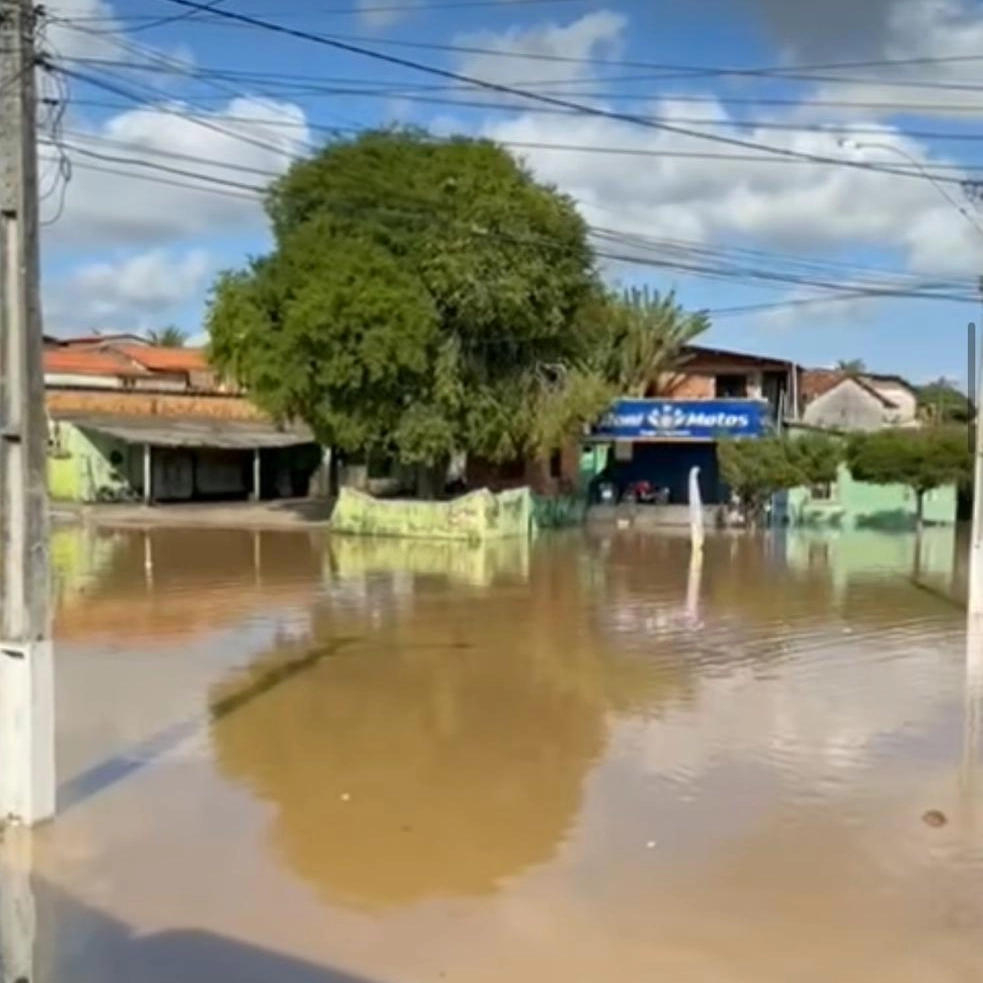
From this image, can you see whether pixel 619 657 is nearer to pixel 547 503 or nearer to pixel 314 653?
pixel 314 653

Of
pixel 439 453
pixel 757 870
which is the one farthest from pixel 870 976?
pixel 439 453

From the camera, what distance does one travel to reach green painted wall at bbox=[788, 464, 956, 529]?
44.7 m

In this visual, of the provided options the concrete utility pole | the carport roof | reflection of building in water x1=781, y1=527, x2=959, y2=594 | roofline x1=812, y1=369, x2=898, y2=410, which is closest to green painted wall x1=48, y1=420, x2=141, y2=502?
the carport roof

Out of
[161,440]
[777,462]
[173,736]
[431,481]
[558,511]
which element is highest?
[161,440]

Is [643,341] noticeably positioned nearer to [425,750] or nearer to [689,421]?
[689,421]

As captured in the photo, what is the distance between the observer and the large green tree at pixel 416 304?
118 ft

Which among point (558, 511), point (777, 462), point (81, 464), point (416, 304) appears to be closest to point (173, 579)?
point (416, 304)

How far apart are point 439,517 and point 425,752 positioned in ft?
78.6

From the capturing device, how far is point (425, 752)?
38.9 ft

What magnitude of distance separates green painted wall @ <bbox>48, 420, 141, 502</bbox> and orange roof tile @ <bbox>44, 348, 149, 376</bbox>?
305 inches

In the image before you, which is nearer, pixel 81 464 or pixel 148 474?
pixel 148 474

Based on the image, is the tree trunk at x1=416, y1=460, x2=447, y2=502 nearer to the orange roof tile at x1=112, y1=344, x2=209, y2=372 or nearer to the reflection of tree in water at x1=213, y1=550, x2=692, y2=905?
the reflection of tree in water at x1=213, y1=550, x2=692, y2=905

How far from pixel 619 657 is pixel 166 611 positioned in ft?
23.9

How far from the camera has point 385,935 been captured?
751 cm
